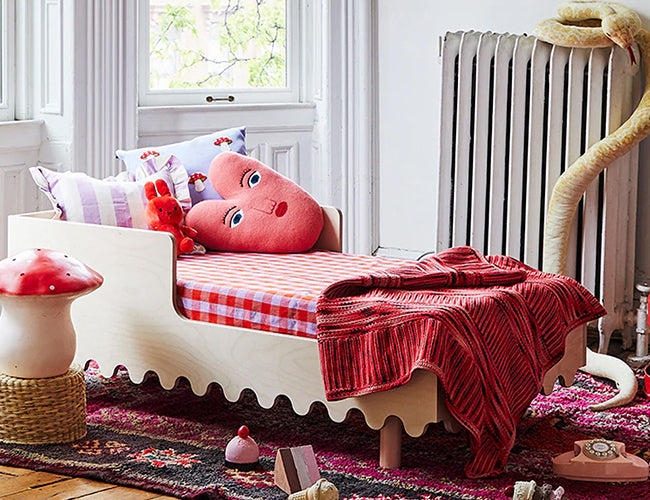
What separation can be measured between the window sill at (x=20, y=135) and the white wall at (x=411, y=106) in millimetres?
1245

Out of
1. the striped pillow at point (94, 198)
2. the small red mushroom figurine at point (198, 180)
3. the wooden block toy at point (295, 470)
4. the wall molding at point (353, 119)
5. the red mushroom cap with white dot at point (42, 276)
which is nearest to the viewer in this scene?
the wooden block toy at point (295, 470)

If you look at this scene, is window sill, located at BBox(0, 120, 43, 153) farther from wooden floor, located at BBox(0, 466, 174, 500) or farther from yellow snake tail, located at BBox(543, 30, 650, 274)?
yellow snake tail, located at BBox(543, 30, 650, 274)

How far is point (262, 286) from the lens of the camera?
2297 mm

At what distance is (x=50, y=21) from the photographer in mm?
3240

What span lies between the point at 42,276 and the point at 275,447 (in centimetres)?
62

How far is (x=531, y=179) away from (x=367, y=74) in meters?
0.85

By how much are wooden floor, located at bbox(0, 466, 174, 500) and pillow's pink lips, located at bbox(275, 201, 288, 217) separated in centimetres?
99

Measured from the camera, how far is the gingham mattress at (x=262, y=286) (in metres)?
2.20

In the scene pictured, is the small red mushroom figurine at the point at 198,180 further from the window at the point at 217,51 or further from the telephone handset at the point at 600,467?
the telephone handset at the point at 600,467

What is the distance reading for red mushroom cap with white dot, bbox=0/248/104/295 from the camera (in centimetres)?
214

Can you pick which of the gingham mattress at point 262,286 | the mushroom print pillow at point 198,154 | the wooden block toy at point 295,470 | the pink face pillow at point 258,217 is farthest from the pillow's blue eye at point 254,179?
the wooden block toy at point 295,470

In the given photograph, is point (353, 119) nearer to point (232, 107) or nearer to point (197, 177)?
point (232, 107)

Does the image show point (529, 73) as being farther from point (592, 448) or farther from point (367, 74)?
point (592, 448)

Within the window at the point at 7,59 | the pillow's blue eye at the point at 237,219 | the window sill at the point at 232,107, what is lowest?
the pillow's blue eye at the point at 237,219
